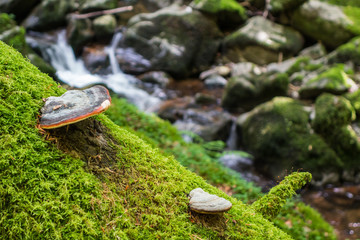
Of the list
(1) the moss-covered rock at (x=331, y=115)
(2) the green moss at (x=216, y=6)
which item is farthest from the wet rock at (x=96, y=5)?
(1) the moss-covered rock at (x=331, y=115)

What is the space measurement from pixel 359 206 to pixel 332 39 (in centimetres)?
899

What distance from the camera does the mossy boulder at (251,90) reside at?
916 centimetres

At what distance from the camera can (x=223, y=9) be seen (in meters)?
13.8

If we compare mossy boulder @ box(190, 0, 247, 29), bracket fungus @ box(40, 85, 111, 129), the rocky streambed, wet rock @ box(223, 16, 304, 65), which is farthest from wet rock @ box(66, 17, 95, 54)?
bracket fungus @ box(40, 85, 111, 129)

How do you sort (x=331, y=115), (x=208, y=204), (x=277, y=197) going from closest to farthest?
(x=208, y=204) < (x=277, y=197) < (x=331, y=115)

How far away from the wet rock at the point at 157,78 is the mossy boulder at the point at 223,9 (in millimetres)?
4503

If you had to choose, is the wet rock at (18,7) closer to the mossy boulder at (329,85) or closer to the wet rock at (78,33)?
the wet rock at (78,33)

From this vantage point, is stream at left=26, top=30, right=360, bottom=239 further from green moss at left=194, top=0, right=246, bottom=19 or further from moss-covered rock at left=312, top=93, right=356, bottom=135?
green moss at left=194, top=0, right=246, bottom=19

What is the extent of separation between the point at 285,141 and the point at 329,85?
2884mm

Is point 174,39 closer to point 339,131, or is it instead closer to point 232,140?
point 232,140

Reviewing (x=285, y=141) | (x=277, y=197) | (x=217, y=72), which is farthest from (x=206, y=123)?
(x=277, y=197)

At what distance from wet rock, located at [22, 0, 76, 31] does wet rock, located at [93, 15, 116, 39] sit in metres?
1.62

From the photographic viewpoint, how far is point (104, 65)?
12.6 metres

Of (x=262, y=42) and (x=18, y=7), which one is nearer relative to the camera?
(x=18, y=7)
